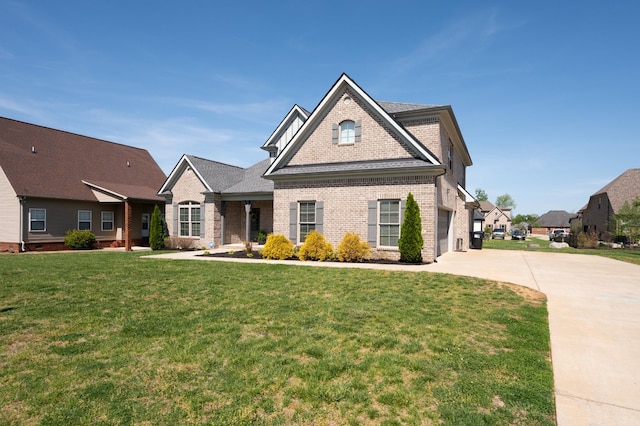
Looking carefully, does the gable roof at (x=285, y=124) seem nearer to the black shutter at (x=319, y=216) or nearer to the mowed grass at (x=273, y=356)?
the black shutter at (x=319, y=216)

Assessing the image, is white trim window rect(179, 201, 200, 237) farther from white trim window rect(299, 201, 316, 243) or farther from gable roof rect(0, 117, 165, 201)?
white trim window rect(299, 201, 316, 243)

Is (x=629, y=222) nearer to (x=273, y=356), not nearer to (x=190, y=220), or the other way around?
(x=190, y=220)

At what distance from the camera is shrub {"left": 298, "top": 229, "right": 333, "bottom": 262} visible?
15.0m

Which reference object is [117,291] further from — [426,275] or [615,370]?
[615,370]

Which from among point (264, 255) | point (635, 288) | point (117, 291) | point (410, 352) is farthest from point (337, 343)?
point (264, 255)

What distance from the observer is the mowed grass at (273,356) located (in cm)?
327

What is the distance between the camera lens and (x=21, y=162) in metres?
22.0

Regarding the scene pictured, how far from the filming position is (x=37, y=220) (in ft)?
69.4

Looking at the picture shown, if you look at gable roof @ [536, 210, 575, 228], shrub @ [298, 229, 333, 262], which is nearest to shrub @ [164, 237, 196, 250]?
shrub @ [298, 229, 333, 262]

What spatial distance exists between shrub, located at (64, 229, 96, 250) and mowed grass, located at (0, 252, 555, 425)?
15483 mm

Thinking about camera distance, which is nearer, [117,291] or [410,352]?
[410,352]

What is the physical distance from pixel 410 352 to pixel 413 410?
145 centimetres

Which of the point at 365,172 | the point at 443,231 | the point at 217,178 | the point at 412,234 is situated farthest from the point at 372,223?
the point at 217,178

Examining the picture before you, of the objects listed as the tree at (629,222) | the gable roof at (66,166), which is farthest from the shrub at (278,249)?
the tree at (629,222)
